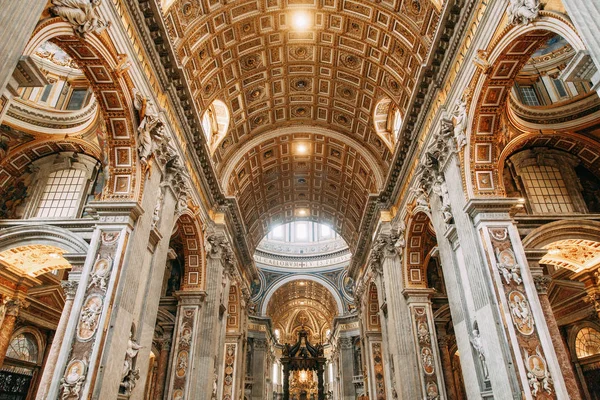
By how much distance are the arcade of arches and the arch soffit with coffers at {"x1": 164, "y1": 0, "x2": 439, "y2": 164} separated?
0.09 metres

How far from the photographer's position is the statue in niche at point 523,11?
6.68 metres

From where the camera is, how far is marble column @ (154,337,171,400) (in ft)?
46.0

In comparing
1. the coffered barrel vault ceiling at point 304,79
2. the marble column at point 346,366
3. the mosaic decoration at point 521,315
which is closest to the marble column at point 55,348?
the coffered barrel vault ceiling at point 304,79

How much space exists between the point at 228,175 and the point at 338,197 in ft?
25.5

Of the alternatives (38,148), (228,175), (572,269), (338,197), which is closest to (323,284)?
(338,197)

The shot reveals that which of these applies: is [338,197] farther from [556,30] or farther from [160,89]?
[556,30]

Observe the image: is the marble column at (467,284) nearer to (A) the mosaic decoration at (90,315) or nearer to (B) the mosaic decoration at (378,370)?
(A) the mosaic decoration at (90,315)

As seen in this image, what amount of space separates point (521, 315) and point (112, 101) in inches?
384

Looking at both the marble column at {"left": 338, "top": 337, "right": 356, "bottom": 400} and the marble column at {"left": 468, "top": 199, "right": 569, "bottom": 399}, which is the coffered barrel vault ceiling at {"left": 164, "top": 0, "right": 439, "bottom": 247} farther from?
the marble column at {"left": 338, "top": 337, "right": 356, "bottom": 400}

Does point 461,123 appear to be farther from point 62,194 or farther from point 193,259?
point 62,194

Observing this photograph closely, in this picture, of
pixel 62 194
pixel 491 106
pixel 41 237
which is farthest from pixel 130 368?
pixel 491 106

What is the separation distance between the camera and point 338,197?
23297mm

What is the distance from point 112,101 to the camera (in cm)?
894

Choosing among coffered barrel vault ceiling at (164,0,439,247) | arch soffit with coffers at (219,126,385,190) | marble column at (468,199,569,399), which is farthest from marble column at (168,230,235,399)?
marble column at (468,199,569,399)
